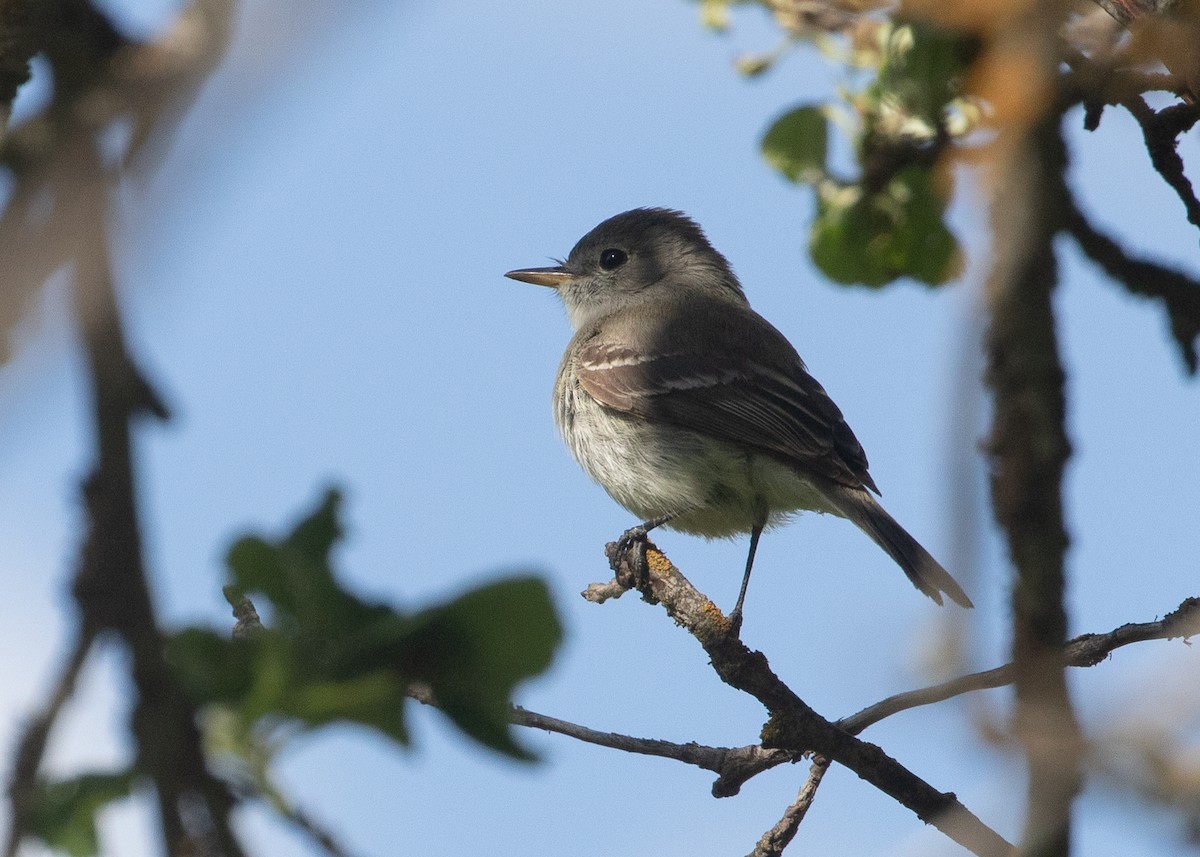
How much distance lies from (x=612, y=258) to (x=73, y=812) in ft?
26.1

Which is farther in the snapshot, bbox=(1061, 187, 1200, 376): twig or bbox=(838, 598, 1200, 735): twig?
bbox=(838, 598, 1200, 735): twig

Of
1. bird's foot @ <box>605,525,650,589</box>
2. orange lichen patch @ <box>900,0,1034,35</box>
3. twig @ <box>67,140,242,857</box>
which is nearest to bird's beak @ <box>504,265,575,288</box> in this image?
bird's foot @ <box>605,525,650,589</box>

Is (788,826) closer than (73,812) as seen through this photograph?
No

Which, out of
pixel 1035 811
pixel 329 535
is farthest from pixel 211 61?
pixel 1035 811

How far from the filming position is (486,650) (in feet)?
4.30

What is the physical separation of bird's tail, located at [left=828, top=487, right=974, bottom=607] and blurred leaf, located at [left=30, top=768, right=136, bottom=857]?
4779 mm

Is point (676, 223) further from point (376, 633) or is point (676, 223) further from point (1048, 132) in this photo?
point (376, 633)

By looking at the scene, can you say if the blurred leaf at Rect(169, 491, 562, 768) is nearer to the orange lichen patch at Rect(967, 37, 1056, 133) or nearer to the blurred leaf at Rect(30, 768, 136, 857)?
the blurred leaf at Rect(30, 768, 136, 857)

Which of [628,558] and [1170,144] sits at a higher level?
[1170,144]

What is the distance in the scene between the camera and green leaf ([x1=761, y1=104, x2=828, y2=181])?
3471mm

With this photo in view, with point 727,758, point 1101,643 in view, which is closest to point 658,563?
point 727,758

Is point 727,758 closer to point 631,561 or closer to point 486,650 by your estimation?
point 631,561

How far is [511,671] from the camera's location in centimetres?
131

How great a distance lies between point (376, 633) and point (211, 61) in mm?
709
